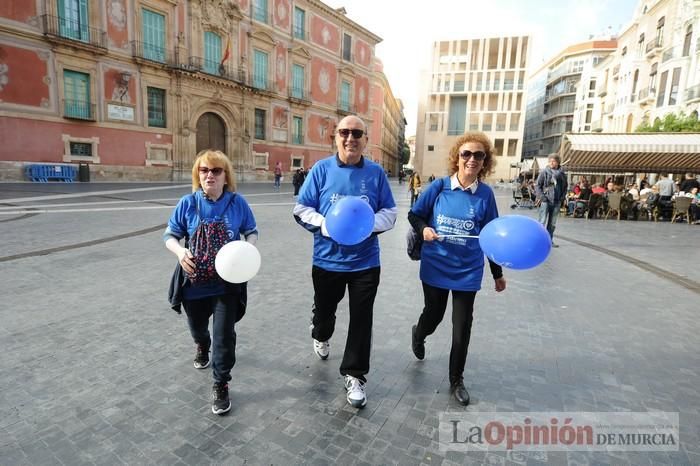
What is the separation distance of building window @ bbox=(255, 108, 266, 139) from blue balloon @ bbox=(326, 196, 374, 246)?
2985 centimetres

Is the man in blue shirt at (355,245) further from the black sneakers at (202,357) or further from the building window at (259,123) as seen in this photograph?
the building window at (259,123)

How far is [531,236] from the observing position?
89.9 inches

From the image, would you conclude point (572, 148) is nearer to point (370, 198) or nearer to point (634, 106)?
point (370, 198)

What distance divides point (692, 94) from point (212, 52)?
1288 inches

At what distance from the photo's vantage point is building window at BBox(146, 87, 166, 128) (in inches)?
920

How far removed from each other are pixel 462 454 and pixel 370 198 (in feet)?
5.50

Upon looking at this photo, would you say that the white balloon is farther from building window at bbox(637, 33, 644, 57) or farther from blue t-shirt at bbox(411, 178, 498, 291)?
building window at bbox(637, 33, 644, 57)

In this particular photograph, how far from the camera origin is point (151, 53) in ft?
74.9

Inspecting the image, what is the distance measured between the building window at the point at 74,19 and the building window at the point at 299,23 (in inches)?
626

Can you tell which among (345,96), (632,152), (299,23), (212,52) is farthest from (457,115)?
(632,152)

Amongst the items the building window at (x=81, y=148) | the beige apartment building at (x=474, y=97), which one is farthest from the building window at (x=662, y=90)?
the building window at (x=81, y=148)

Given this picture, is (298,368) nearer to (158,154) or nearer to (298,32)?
(158,154)

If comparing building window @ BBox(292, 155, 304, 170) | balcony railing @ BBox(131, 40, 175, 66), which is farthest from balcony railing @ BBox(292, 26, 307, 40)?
balcony railing @ BBox(131, 40, 175, 66)

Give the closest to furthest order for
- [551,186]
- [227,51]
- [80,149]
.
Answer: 1. [551,186]
2. [80,149]
3. [227,51]
